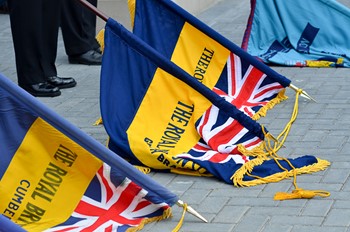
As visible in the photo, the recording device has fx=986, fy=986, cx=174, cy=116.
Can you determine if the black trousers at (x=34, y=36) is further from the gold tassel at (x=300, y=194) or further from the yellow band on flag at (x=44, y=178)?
the gold tassel at (x=300, y=194)

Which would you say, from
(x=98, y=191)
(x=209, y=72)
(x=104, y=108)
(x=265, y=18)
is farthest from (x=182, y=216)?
(x=265, y=18)

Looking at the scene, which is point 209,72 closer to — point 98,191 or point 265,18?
point 265,18

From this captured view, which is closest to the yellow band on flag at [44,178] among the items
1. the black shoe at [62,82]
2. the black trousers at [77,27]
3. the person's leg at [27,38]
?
the person's leg at [27,38]

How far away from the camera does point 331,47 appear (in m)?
7.52

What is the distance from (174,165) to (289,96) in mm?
1641

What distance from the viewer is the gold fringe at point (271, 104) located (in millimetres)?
6191

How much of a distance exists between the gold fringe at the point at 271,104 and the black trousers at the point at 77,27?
191 centimetres

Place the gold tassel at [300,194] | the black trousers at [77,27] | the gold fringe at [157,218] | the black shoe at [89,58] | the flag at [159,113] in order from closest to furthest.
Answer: the gold fringe at [157,218] → the gold tassel at [300,194] → the flag at [159,113] → the black trousers at [77,27] → the black shoe at [89,58]

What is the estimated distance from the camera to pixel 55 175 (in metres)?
4.48

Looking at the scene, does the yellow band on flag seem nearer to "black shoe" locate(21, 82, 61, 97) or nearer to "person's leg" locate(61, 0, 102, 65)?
"black shoe" locate(21, 82, 61, 97)

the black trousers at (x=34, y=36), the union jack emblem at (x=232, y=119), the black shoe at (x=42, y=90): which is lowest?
the black shoe at (x=42, y=90)

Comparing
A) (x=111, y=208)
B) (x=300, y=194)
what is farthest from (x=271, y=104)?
(x=111, y=208)

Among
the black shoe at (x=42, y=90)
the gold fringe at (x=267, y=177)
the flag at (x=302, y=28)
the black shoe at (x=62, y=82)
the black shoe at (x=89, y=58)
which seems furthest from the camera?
the black shoe at (x=89, y=58)

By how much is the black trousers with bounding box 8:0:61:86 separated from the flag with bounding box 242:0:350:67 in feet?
5.01
